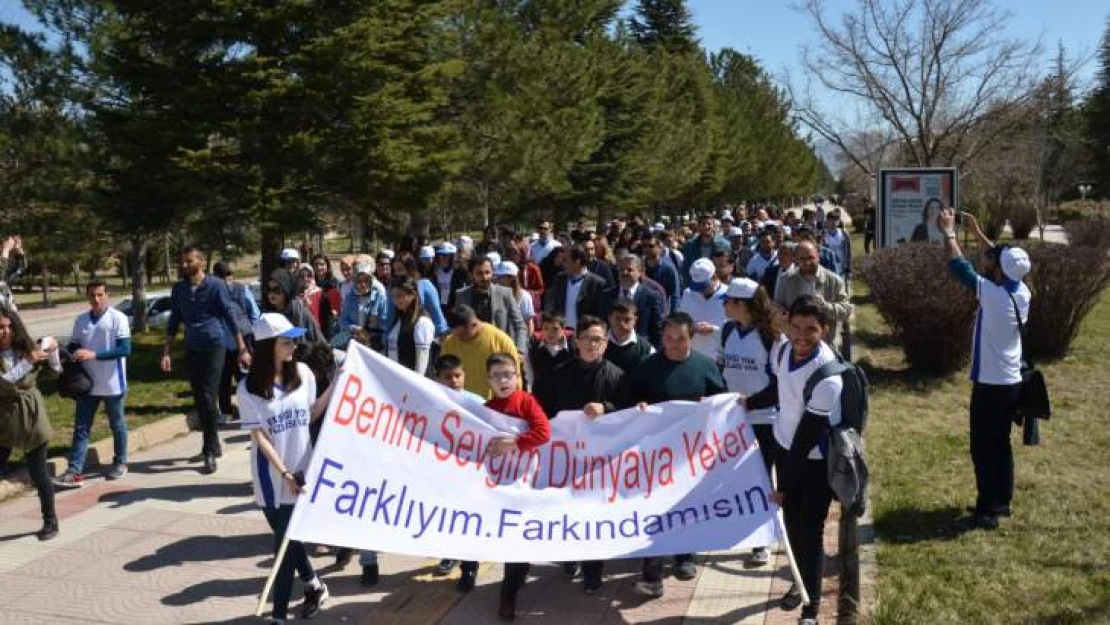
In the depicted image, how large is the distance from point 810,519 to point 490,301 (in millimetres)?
4166

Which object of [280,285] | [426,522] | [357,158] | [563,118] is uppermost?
[563,118]

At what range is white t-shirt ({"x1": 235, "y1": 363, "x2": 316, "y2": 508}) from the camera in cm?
511

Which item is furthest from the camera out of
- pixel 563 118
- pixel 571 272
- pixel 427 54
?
pixel 563 118

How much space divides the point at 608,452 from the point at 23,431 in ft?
13.5

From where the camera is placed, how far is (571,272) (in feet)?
31.2

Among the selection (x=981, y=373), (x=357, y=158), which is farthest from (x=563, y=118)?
(x=981, y=373)

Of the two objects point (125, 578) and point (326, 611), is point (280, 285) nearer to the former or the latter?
point (125, 578)

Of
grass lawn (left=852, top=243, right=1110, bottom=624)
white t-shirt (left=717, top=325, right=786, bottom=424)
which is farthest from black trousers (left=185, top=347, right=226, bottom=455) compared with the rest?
grass lawn (left=852, top=243, right=1110, bottom=624)

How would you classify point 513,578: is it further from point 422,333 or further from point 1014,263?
point 1014,263

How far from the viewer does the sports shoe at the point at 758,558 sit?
20.0ft

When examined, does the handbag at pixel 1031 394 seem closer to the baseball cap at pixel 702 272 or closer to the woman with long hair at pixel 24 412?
the baseball cap at pixel 702 272

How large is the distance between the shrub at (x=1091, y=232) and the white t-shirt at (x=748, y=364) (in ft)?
38.1

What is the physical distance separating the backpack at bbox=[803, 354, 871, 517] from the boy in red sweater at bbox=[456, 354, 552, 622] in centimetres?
149

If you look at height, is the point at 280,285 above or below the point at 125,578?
above
